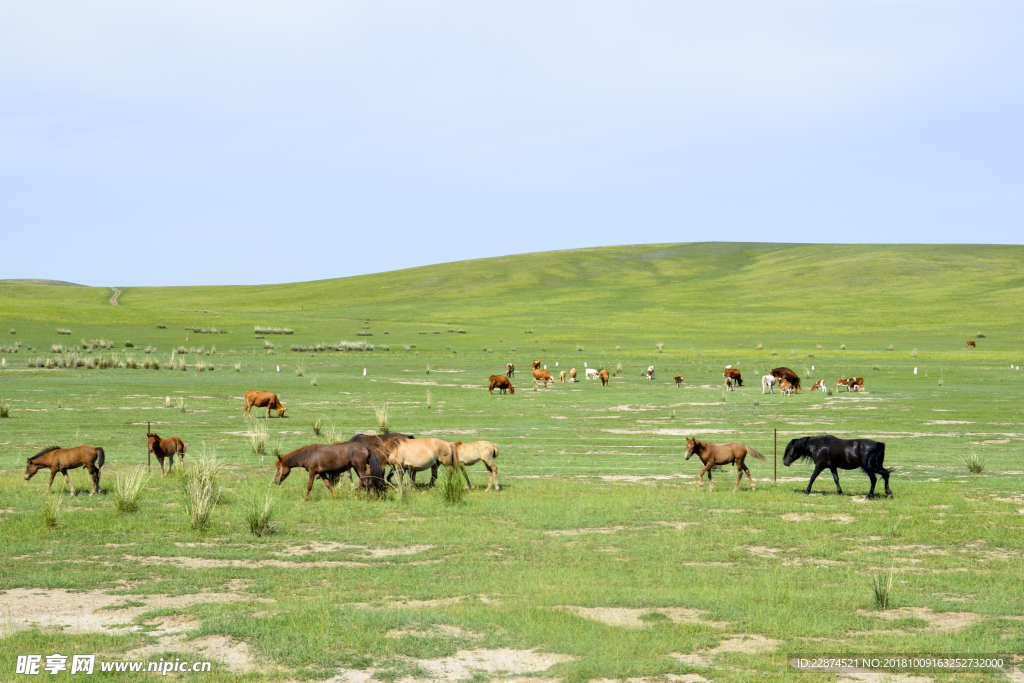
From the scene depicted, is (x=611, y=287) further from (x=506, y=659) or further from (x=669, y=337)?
(x=506, y=659)

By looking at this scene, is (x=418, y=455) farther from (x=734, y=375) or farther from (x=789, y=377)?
(x=734, y=375)

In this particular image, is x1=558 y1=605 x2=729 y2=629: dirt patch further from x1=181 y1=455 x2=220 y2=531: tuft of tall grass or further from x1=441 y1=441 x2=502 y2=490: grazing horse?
x1=441 y1=441 x2=502 y2=490: grazing horse

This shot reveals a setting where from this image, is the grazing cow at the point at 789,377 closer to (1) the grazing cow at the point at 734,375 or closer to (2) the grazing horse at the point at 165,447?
(1) the grazing cow at the point at 734,375

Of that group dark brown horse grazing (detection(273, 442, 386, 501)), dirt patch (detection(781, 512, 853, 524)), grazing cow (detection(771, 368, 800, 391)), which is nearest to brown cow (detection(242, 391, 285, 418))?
dark brown horse grazing (detection(273, 442, 386, 501))

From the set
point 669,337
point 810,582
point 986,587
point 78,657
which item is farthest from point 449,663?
point 669,337

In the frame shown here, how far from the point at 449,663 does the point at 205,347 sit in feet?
217

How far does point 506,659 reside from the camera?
28.9 ft

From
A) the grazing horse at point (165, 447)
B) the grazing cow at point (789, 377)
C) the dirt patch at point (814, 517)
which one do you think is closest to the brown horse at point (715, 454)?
the dirt patch at point (814, 517)

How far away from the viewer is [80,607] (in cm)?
1030

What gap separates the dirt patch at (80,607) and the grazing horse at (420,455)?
7.01 m

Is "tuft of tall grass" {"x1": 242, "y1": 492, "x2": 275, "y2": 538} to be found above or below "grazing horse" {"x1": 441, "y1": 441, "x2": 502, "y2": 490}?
below

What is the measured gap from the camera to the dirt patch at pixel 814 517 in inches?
606

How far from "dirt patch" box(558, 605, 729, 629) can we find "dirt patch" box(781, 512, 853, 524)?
5828mm

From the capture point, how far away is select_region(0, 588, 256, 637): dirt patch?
956cm
